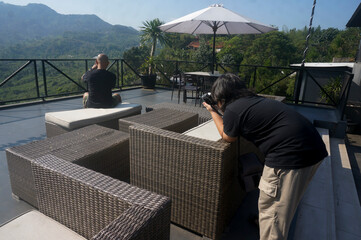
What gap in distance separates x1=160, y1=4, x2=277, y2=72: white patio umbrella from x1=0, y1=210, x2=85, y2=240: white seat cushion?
14.6 ft

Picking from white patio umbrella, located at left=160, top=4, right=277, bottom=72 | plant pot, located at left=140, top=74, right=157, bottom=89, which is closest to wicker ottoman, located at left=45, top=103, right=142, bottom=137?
white patio umbrella, located at left=160, top=4, right=277, bottom=72

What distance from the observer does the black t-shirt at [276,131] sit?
4.34 ft

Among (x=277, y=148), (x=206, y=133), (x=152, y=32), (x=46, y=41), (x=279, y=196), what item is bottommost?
(x=279, y=196)

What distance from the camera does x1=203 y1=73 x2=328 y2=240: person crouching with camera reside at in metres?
1.33

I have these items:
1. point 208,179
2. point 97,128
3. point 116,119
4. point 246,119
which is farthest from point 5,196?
point 246,119

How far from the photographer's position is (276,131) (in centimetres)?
135

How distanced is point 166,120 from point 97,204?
1.46 m

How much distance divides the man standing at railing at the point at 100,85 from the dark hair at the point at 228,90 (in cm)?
211

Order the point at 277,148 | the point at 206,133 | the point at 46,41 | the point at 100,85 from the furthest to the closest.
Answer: the point at 46,41, the point at 100,85, the point at 206,133, the point at 277,148

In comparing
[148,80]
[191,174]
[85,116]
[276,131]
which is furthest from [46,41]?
[276,131]

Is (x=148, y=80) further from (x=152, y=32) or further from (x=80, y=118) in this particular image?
(x=152, y=32)

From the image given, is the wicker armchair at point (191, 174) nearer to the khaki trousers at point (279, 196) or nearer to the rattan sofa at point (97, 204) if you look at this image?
the khaki trousers at point (279, 196)

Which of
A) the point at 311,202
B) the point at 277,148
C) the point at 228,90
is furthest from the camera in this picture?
the point at 311,202

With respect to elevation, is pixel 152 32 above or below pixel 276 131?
above
